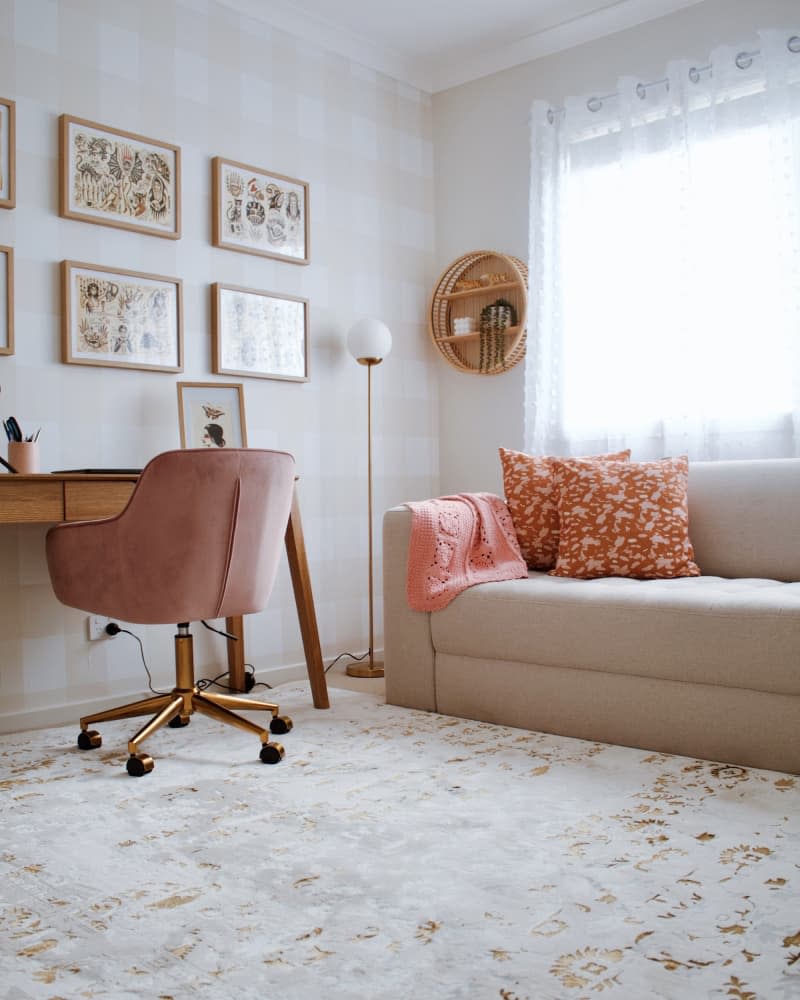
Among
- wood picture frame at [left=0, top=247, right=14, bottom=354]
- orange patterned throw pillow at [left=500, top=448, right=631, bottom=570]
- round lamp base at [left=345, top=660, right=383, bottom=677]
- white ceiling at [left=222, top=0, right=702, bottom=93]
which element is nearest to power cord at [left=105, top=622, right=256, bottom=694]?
round lamp base at [left=345, top=660, right=383, bottom=677]

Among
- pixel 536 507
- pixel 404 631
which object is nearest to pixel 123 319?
pixel 404 631

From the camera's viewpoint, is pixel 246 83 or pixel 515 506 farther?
pixel 246 83

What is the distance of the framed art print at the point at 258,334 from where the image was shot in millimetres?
3375

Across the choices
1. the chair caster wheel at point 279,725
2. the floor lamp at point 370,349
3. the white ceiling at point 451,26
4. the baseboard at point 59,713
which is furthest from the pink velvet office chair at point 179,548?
the white ceiling at point 451,26

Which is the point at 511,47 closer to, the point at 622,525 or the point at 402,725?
the point at 622,525

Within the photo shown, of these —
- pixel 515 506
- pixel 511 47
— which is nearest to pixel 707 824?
pixel 515 506

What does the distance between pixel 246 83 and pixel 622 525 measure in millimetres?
2210

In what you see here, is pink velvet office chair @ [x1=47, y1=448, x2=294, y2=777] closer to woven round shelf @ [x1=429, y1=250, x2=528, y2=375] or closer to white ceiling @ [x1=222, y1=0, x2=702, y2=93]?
woven round shelf @ [x1=429, y1=250, x2=528, y2=375]

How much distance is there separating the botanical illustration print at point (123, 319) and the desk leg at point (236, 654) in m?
0.94

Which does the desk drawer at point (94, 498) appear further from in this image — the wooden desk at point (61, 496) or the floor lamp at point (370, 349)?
the floor lamp at point (370, 349)

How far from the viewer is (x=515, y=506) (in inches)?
125

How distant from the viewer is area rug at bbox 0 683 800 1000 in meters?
1.29

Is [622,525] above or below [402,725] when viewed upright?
above

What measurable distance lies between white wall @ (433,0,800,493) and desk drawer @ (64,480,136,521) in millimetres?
1993
